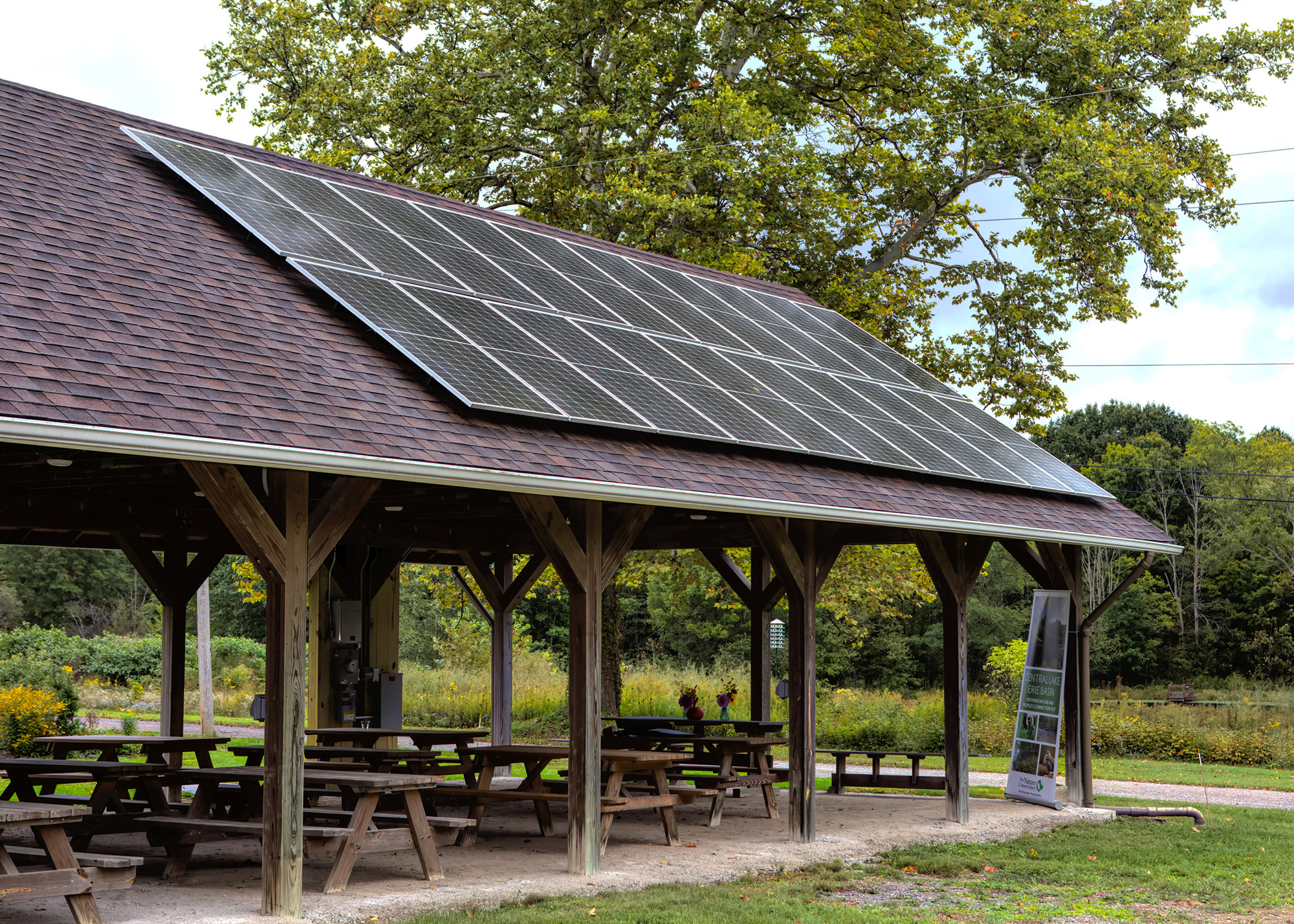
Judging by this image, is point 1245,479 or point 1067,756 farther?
point 1245,479

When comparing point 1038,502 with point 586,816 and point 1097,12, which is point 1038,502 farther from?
point 1097,12

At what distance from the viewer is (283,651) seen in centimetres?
723

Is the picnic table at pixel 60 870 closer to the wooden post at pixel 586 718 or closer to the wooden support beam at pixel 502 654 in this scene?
the wooden post at pixel 586 718

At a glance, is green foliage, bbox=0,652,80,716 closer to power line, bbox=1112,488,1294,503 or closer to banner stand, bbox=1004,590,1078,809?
banner stand, bbox=1004,590,1078,809

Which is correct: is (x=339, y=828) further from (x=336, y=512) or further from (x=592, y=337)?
(x=592, y=337)

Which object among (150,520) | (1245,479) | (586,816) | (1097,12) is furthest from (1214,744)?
(1245,479)

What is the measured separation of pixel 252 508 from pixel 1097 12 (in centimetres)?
2151

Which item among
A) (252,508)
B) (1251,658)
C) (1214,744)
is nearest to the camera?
(252,508)

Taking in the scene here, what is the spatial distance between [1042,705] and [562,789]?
577 centimetres

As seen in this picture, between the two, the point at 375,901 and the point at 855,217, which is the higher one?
the point at 855,217

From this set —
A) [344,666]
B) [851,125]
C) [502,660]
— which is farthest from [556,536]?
[851,125]

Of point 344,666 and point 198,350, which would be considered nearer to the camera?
point 198,350

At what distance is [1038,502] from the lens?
13227 mm

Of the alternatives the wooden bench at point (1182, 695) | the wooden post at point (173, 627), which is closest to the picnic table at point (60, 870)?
the wooden post at point (173, 627)
